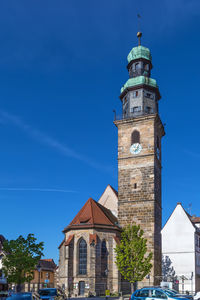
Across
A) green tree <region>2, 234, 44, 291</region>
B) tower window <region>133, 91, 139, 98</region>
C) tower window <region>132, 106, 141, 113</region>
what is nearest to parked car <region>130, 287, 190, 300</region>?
green tree <region>2, 234, 44, 291</region>

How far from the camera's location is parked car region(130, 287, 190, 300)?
65.4 ft

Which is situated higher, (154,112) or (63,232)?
(154,112)

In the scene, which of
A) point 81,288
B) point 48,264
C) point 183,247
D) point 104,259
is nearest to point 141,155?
point 104,259

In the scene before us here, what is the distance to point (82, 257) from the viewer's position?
40938 millimetres

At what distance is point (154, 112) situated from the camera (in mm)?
46750

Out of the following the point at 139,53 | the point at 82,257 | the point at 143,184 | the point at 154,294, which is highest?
the point at 139,53

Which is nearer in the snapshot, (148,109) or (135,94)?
(148,109)

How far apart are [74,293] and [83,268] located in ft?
8.59

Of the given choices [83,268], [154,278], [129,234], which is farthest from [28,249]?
[154,278]

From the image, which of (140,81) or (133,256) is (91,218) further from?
(140,81)

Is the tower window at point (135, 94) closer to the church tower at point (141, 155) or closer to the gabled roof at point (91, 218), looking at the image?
the church tower at point (141, 155)

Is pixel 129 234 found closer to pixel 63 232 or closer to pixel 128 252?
pixel 128 252

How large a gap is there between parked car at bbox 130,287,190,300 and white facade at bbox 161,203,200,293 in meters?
26.7

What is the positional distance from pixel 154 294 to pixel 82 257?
69.5 feet
